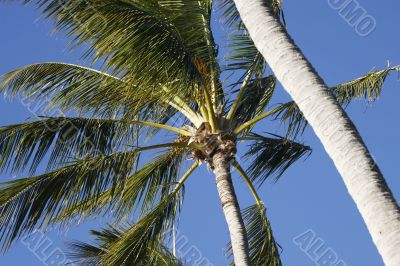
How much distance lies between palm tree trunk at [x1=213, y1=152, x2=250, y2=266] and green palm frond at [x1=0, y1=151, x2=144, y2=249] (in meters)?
1.11

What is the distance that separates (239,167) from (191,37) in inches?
98.3

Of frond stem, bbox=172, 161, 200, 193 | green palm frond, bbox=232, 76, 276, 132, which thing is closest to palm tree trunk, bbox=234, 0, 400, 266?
frond stem, bbox=172, 161, 200, 193

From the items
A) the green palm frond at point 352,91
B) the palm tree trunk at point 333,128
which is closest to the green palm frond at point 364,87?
the green palm frond at point 352,91

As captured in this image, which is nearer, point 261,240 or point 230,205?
point 230,205

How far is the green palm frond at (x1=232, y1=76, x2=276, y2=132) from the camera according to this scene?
11.2 metres

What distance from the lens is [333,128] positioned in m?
4.48

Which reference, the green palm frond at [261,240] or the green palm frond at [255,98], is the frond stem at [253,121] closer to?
the green palm frond at [255,98]

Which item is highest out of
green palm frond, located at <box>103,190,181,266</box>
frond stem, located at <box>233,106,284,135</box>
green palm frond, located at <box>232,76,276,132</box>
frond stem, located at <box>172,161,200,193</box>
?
green palm frond, located at <box>232,76,276,132</box>

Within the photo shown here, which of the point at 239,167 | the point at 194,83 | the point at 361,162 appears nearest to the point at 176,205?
the point at 239,167

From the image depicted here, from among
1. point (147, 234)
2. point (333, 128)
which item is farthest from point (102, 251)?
point (333, 128)

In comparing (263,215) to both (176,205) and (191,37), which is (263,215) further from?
(191,37)

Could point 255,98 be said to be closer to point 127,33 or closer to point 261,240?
point 261,240

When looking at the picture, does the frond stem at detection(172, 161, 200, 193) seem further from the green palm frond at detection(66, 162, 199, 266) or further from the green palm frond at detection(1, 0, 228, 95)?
the green palm frond at detection(1, 0, 228, 95)

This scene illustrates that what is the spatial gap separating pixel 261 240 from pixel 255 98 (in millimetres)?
2065
